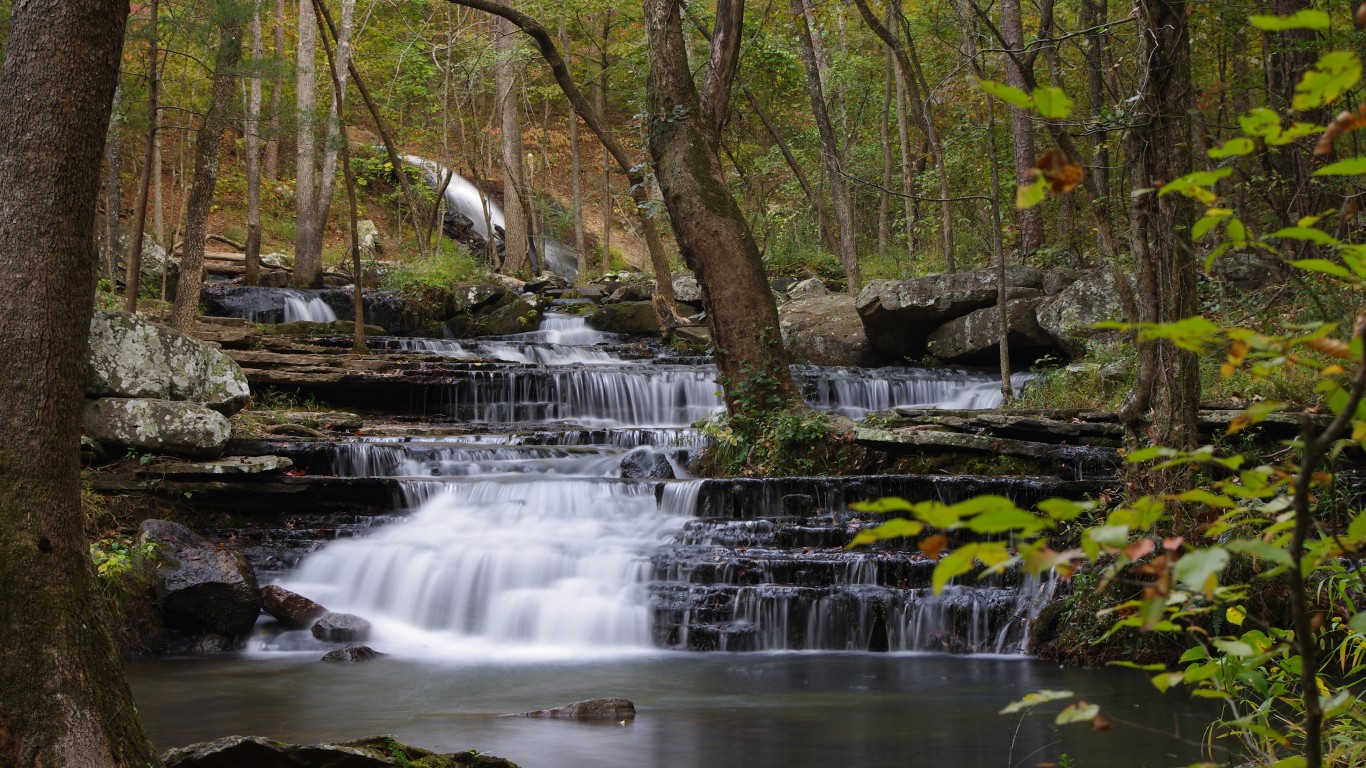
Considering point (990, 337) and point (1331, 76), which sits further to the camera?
point (990, 337)

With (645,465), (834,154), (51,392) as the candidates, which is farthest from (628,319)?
(51,392)

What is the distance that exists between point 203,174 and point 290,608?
7.73 m

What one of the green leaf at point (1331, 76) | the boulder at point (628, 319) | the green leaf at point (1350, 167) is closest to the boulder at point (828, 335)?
the boulder at point (628, 319)

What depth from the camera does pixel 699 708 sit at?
19.4 feet

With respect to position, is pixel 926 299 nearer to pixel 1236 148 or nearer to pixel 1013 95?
pixel 1236 148

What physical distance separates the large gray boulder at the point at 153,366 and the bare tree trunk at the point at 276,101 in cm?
514

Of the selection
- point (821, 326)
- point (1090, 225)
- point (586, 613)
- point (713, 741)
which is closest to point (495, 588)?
point (586, 613)

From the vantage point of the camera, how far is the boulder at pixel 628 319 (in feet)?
64.0

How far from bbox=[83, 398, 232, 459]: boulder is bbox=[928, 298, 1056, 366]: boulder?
10306 millimetres

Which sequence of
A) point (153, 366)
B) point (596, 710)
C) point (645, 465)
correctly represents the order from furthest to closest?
point (645, 465) < point (153, 366) < point (596, 710)

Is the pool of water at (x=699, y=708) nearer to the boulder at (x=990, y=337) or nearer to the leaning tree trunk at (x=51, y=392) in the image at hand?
the leaning tree trunk at (x=51, y=392)

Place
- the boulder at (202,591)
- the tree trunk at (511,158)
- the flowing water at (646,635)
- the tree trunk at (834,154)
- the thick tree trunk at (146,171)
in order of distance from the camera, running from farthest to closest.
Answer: the tree trunk at (511,158)
the tree trunk at (834,154)
the thick tree trunk at (146,171)
the boulder at (202,591)
the flowing water at (646,635)

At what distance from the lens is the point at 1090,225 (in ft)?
63.9

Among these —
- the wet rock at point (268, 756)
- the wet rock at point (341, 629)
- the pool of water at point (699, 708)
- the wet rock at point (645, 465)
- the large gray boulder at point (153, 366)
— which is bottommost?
the pool of water at point (699, 708)
